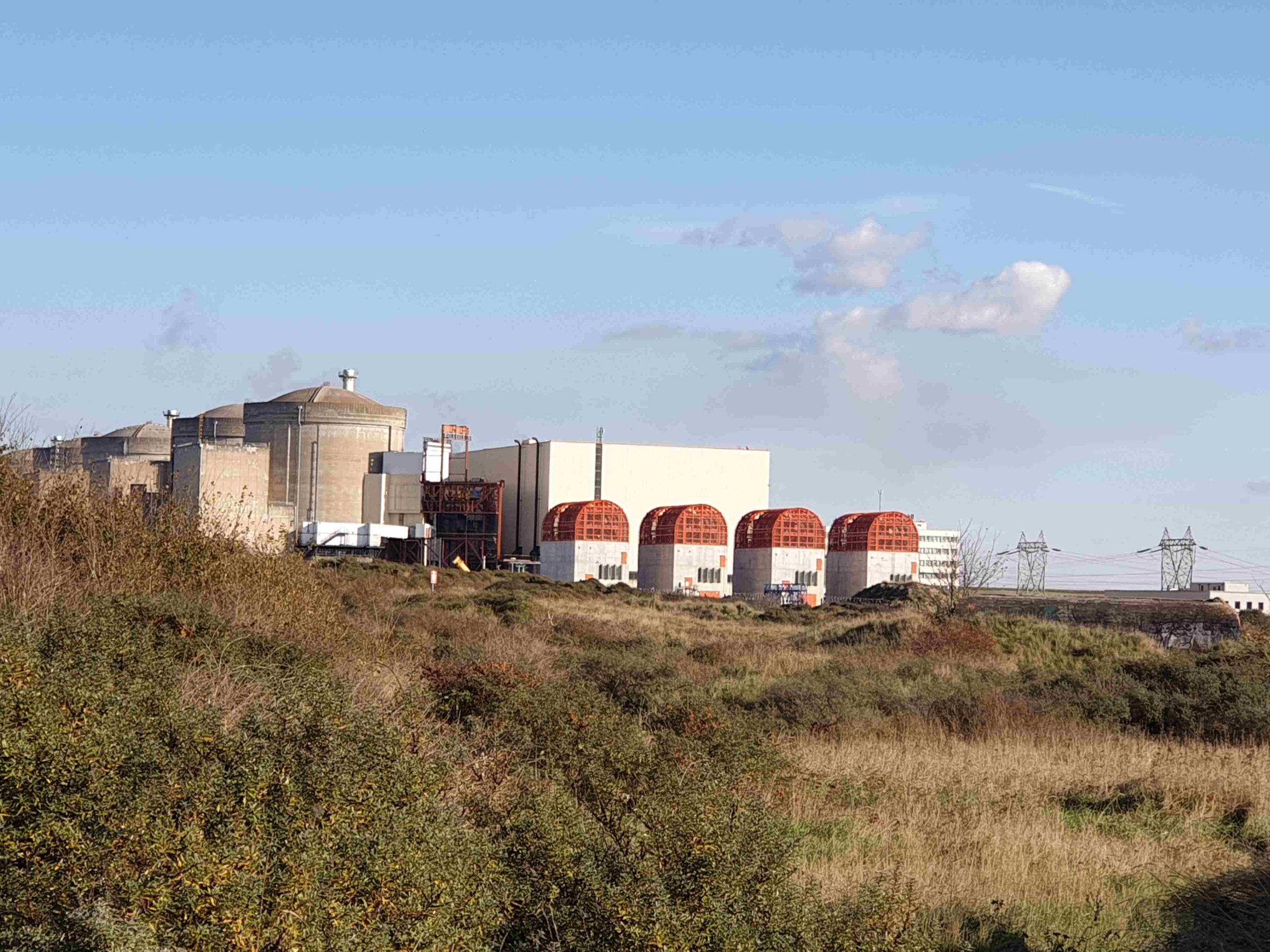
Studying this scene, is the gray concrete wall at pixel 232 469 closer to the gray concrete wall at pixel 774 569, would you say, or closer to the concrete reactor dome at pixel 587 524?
the concrete reactor dome at pixel 587 524

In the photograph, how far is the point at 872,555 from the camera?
8375 cm

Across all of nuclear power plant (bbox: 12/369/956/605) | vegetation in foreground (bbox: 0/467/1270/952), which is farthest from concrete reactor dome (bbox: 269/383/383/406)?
vegetation in foreground (bbox: 0/467/1270/952)

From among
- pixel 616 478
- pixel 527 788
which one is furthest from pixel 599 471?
pixel 527 788

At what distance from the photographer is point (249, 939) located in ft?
17.3

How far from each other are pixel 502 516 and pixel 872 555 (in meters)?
24.1

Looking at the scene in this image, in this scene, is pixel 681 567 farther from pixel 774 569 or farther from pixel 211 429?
pixel 211 429

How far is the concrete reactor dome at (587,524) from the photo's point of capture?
79.2 m

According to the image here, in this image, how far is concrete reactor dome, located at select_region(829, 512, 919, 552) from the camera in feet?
276

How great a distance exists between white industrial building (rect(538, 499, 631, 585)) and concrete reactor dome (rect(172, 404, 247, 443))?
22.1 metres

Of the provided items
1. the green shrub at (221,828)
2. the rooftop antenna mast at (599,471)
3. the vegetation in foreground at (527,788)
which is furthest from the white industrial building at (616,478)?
the green shrub at (221,828)

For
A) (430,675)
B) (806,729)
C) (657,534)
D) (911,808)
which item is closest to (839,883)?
(911,808)

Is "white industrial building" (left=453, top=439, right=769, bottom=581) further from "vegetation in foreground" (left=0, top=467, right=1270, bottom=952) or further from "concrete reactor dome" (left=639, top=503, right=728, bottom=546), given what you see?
"vegetation in foreground" (left=0, top=467, right=1270, bottom=952)

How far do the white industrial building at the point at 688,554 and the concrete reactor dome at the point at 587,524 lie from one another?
2.27m

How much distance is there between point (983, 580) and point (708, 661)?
32229 mm
